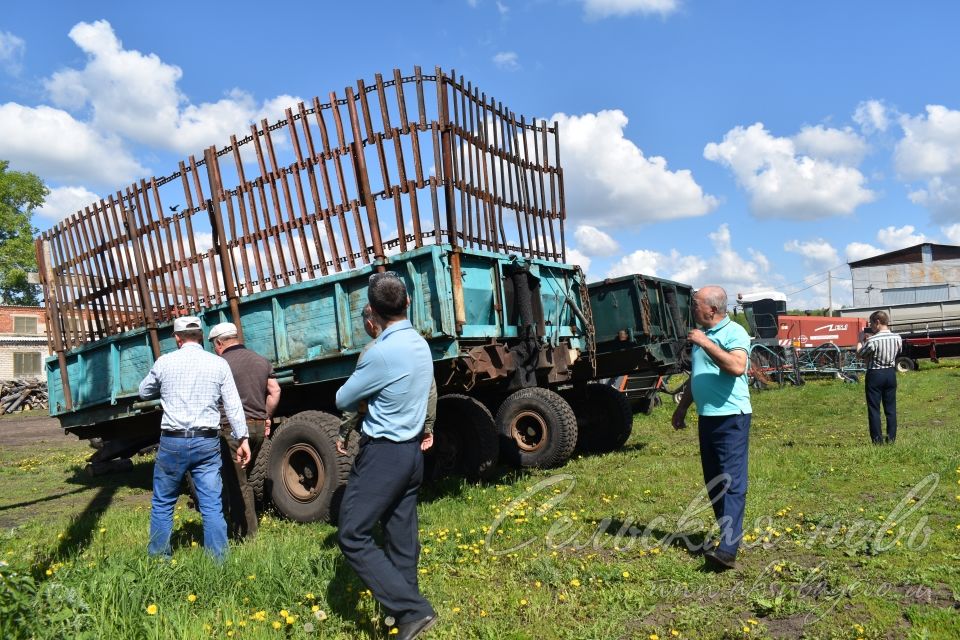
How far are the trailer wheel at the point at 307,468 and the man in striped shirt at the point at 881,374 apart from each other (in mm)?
6253

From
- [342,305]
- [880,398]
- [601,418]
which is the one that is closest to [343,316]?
[342,305]

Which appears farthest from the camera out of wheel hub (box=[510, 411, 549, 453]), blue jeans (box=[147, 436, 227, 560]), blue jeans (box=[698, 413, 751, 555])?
wheel hub (box=[510, 411, 549, 453])

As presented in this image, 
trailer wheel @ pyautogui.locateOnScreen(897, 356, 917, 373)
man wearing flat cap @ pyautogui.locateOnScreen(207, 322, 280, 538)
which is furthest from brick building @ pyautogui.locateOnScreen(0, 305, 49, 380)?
trailer wheel @ pyautogui.locateOnScreen(897, 356, 917, 373)

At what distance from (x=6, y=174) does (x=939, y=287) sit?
52.7m

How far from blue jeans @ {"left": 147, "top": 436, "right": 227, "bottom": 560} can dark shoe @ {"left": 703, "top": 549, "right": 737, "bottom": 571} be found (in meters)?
2.91

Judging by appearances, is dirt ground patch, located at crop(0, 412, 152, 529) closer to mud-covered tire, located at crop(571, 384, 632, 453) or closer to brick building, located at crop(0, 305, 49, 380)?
mud-covered tire, located at crop(571, 384, 632, 453)

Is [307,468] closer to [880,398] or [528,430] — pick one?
[528,430]

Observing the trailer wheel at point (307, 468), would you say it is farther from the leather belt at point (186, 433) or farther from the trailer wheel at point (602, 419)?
the trailer wheel at point (602, 419)

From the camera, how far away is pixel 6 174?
4309cm

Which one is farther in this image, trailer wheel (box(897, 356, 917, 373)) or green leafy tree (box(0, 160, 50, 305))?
green leafy tree (box(0, 160, 50, 305))

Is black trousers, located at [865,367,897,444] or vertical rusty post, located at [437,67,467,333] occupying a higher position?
vertical rusty post, located at [437,67,467,333]

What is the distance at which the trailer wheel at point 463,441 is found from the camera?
6.82 m

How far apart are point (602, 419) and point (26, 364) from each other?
3526 cm

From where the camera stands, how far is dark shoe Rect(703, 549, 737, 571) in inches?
160
